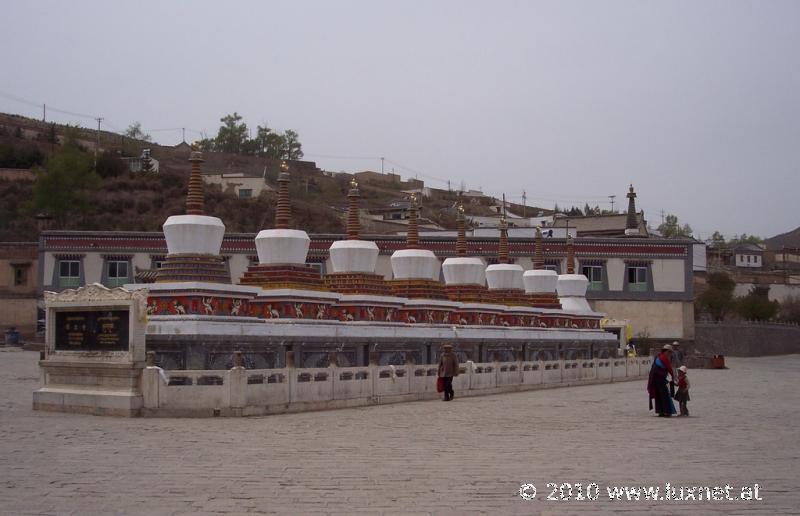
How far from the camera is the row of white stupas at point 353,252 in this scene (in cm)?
2798

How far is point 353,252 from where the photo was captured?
35281 mm

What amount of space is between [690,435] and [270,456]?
8255 mm

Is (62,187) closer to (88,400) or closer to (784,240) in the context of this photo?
(88,400)

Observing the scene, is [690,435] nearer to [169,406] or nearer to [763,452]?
[763,452]

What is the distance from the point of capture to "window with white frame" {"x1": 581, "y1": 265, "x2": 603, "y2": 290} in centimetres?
6462

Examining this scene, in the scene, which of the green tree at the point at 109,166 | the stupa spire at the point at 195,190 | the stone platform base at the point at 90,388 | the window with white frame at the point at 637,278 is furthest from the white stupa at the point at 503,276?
the green tree at the point at 109,166

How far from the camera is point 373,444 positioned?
645 inches

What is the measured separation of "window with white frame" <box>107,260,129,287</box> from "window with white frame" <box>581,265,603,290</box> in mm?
29156

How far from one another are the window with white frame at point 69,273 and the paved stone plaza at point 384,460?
Answer: 38.9m

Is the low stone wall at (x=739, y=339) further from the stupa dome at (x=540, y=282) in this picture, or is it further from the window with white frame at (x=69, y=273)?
the window with white frame at (x=69, y=273)

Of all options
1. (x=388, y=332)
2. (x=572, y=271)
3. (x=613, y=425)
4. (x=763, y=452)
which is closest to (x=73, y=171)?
(x=572, y=271)

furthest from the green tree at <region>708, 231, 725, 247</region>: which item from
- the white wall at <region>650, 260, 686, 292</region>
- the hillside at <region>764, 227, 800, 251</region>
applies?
the white wall at <region>650, 260, 686, 292</region>

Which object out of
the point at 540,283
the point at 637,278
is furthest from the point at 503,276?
the point at 637,278

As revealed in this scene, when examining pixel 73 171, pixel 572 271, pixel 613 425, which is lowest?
pixel 613 425
